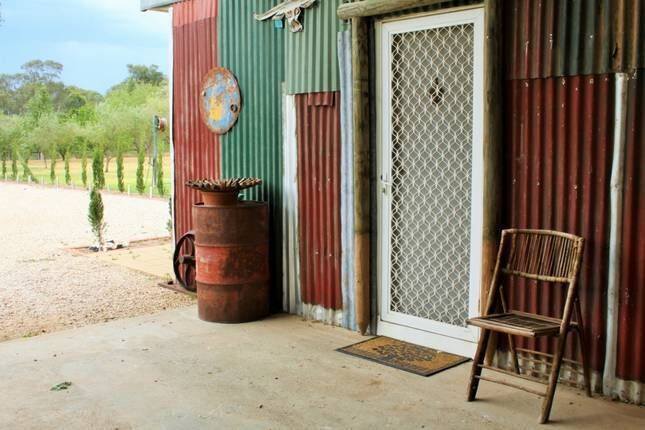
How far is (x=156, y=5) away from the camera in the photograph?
7434 millimetres

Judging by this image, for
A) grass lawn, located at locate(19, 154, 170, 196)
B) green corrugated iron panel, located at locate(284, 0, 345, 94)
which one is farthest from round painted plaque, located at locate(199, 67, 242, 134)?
grass lawn, located at locate(19, 154, 170, 196)

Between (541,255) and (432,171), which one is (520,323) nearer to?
(541,255)

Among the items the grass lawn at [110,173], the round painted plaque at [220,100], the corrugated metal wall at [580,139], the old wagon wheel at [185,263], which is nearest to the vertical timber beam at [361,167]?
the corrugated metal wall at [580,139]

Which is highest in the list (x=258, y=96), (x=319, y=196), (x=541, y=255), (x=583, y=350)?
(x=258, y=96)

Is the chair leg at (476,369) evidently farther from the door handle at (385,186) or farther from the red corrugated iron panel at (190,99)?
the red corrugated iron panel at (190,99)

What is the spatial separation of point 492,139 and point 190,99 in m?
3.72

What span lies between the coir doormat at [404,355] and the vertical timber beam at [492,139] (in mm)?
564

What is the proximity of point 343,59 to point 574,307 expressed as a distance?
256cm

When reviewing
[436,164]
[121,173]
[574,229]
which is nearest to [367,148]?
[436,164]

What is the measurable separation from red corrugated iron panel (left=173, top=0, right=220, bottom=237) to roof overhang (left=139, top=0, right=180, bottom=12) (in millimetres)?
157

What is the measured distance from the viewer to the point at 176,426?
3756mm

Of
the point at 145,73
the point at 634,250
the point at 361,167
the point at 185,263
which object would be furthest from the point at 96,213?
the point at 145,73

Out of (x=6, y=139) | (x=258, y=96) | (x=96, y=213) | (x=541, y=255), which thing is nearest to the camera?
(x=541, y=255)

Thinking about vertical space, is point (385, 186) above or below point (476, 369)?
above
